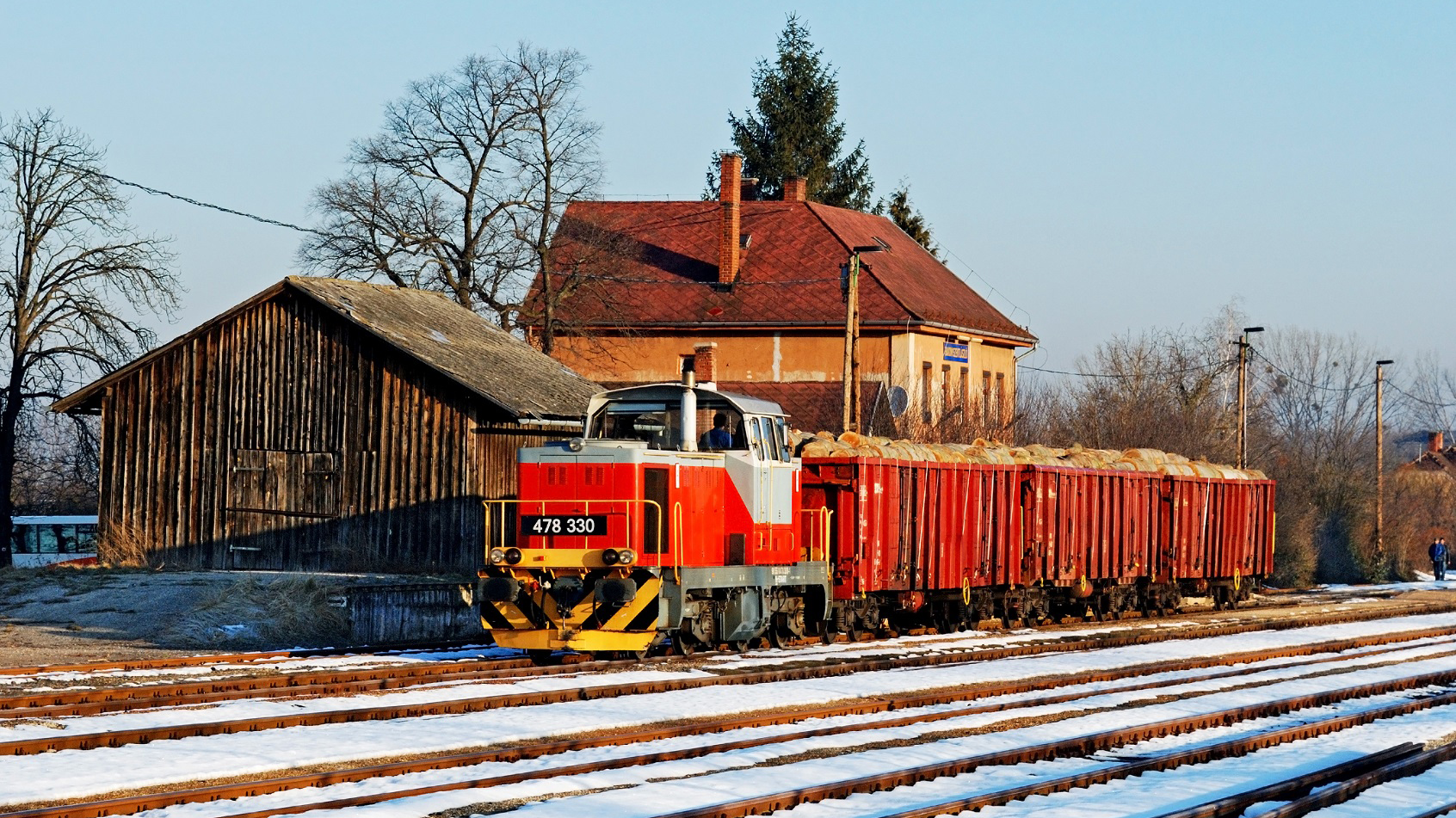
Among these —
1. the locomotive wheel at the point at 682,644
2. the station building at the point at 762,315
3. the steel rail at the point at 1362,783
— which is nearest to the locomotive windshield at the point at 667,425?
the locomotive wheel at the point at 682,644

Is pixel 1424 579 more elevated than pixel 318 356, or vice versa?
pixel 318 356

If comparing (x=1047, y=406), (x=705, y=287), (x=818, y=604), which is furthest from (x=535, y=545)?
(x=1047, y=406)

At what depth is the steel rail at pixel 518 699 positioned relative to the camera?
12.1 metres

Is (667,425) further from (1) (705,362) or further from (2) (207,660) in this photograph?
(1) (705,362)

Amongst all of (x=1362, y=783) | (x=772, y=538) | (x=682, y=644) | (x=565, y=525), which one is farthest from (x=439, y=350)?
(x=1362, y=783)

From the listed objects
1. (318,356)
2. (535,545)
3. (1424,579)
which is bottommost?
(1424,579)

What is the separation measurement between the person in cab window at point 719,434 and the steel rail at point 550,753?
15.9 ft

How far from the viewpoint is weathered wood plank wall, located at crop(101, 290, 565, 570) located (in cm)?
3152

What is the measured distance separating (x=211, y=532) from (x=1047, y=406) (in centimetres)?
3422

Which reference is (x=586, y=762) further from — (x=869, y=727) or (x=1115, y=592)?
(x=1115, y=592)

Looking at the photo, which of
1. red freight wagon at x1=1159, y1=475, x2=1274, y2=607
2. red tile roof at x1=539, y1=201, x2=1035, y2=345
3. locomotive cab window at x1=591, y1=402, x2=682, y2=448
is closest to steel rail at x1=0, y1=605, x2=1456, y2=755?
locomotive cab window at x1=591, y1=402, x2=682, y2=448

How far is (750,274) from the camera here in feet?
178

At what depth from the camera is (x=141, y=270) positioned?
42438 millimetres

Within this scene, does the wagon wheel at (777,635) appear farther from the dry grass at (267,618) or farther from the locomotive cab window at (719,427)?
the dry grass at (267,618)
